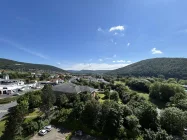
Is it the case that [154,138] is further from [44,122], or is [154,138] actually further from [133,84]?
[133,84]

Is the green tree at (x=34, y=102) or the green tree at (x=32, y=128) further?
A: the green tree at (x=34, y=102)

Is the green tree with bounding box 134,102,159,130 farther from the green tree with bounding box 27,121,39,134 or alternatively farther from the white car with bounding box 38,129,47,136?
the green tree with bounding box 27,121,39,134

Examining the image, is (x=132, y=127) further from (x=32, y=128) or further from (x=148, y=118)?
(x=32, y=128)

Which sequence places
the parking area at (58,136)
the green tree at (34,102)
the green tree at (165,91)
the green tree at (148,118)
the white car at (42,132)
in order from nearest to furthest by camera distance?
the parking area at (58,136), the white car at (42,132), the green tree at (148,118), the green tree at (34,102), the green tree at (165,91)

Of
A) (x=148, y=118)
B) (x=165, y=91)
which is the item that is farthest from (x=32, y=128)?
(x=165, y=91)

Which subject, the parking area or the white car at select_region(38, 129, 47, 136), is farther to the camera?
the white car at select_region(38, 129, 47, 136)

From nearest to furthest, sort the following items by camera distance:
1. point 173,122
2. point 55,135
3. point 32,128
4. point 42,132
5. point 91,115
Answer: point 55,135 → point 42,132 → point 173,122 → point 32,128 → point 91,115

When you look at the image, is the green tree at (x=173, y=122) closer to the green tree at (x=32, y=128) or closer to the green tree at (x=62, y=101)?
the green tree at (x=62, y=101)

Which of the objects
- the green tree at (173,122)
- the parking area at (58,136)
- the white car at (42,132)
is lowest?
the parking area at (58,136)

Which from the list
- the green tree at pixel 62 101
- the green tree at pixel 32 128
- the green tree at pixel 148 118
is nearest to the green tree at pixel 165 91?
the green tree at pixel 148 118

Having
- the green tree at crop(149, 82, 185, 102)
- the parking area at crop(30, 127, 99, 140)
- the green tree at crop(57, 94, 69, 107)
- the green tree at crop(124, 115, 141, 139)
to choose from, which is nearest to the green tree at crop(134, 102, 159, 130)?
the green tree at crop(124, 115, 141, 139)

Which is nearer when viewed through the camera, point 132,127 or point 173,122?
point 132,127

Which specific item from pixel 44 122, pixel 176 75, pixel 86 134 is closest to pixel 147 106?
pixel 86 134
